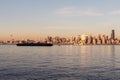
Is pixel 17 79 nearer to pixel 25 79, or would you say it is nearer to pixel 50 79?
pixel 25 79

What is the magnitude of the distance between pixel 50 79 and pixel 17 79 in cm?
673

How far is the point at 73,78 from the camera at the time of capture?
54156mm

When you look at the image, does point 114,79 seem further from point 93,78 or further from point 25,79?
point 25,79

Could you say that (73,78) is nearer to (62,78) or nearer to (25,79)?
(62,78)

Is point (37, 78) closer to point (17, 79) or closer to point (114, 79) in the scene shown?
point (17, 79)

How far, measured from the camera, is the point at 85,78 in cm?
5472

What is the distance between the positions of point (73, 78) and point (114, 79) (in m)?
8.61

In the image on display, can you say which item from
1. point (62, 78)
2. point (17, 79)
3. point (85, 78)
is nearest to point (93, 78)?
point (85, 78)

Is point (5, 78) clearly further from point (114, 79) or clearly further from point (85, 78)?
point (114, 79)

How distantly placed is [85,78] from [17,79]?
14.4m

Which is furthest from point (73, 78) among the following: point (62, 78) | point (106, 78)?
point (106, 78)

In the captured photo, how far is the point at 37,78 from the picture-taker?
53500 millimetres

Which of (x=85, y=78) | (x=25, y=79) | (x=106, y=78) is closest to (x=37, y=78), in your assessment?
(x=25, y=79)

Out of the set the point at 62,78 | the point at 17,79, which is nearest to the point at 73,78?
the point at 62,78
